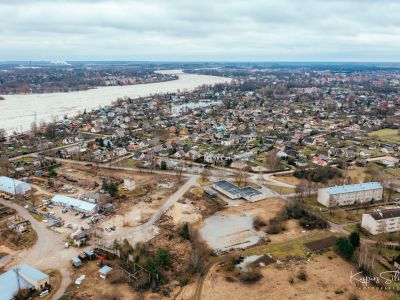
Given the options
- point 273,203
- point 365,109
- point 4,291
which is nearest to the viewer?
point 4,291

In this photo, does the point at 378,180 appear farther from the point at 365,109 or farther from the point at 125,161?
the point at 365,109

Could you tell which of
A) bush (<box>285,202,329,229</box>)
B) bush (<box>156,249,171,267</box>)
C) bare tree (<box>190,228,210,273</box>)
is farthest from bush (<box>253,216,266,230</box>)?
bush (<box>156,249,171,267</box>)

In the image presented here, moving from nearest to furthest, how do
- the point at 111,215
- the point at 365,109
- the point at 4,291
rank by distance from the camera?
the point at 4,291, the point at 111,215, the point at 365,109

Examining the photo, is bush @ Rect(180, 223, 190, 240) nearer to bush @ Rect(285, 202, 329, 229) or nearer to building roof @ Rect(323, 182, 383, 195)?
bush @ Rect(285, 202, 329, 229)

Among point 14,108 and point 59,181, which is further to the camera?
point 14,108

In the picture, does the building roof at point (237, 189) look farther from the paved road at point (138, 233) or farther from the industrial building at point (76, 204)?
the industrial building at point (76, 204)

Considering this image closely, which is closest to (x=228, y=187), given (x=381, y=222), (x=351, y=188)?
(x=351, y=188)

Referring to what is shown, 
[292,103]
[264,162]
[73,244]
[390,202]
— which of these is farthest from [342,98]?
[73,244]
